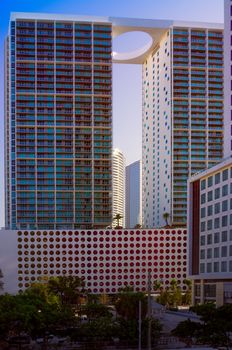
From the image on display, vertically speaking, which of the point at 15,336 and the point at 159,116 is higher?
the point at 159,116

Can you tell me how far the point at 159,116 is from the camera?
136 metres

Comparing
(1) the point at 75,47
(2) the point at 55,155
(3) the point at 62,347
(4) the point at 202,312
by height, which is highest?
(1) the point at 75,47

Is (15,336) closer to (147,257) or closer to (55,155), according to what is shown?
(147,257)

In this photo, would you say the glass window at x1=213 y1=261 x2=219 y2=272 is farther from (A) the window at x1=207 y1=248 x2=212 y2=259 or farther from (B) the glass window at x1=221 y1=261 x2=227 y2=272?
(A) the window at x1=207 y1=248 x2=212 y2=259

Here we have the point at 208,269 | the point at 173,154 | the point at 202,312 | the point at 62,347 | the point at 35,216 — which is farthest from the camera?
the point at 173,154

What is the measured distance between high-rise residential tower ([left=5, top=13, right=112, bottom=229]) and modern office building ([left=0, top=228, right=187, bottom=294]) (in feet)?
31.1

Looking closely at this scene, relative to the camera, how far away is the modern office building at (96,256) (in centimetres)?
11031

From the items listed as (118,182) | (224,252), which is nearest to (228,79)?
(224,252)

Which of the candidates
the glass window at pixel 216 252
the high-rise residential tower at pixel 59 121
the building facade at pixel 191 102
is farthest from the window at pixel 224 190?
the building facade at pixel 191 102

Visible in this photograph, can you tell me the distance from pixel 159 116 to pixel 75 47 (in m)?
27.3

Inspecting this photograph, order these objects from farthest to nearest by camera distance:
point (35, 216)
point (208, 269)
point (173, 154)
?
point (173, 154) < point (35, 216) < point (208, 269)

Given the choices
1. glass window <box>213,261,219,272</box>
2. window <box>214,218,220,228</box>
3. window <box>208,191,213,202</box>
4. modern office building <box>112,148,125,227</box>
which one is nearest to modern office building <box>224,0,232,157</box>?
window <box>208,191,213,202</box>

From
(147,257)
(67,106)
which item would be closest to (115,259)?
(147,257)

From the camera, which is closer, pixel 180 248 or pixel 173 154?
pixel 180 248
